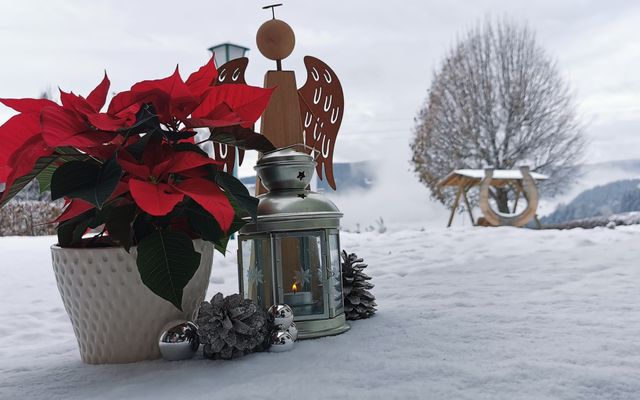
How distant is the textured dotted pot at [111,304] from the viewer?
133 cm

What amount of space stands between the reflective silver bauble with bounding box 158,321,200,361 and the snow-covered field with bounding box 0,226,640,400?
0.12 feet

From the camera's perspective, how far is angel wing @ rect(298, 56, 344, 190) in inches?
84.2

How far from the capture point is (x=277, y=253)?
158 cm

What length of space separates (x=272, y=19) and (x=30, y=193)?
15.6 meters

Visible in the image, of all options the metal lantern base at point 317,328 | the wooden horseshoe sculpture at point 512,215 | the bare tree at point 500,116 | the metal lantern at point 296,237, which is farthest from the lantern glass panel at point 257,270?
the bare tree at point 500,116

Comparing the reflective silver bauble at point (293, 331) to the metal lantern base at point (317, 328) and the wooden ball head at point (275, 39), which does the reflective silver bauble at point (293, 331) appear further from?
the wooden ball head at point (275, 39)

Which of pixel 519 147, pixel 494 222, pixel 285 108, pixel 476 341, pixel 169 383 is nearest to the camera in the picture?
pixel 169 383

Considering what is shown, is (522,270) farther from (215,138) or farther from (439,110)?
(439,110)

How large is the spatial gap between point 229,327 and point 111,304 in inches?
11.8

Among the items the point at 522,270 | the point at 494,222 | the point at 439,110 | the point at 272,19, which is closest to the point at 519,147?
the point at 439,110

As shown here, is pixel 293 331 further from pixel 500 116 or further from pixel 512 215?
pixel 500 116

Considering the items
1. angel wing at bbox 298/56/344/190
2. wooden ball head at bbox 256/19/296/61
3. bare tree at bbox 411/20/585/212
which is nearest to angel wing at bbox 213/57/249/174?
wooden ball head at bbox 256/19/296/61

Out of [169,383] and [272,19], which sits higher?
[272,19]

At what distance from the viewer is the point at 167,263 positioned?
1.26 m
